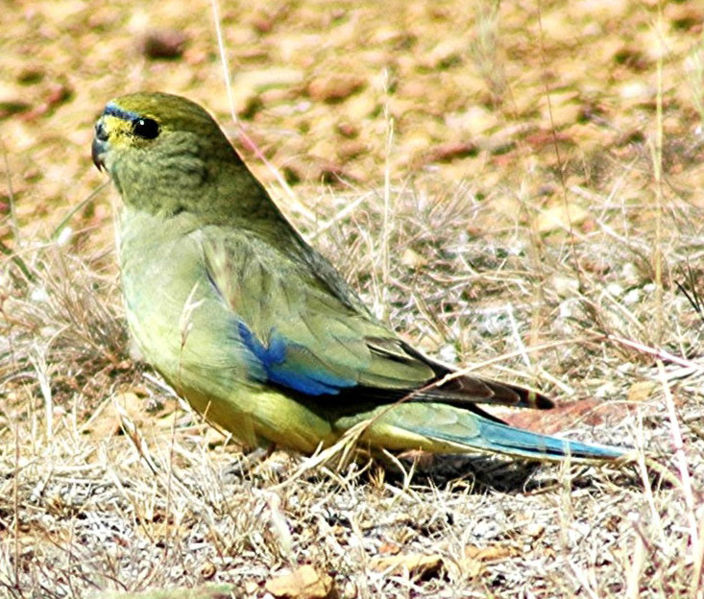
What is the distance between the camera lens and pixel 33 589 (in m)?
3.54

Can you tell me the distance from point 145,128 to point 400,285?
3.81 feet

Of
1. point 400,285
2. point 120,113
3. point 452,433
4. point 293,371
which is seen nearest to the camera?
point 452,433

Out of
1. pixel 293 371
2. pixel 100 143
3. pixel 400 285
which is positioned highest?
pixel 100 143

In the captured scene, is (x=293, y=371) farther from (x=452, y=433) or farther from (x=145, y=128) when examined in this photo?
(x=145, y=128)

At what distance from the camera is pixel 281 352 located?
4477 millimetres

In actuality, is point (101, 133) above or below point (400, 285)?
above

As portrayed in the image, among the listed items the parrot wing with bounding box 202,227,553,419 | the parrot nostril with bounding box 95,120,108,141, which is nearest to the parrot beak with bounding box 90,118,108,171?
the parrot nostril with bounding box 95,120,108,141

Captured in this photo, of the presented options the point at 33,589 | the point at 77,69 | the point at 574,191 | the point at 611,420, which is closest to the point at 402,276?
the point at 574,191

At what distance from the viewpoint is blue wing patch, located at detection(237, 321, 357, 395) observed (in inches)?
175

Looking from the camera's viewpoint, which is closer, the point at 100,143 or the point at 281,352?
→ the point at 281,352

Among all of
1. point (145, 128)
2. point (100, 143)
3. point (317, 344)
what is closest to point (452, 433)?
point (317, 344)

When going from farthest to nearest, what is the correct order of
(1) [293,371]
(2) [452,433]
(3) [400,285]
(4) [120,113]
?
1. (3) [400,285]
2. (4) [120,113]
3. (1) [293,371]
4. (2) [452,433]

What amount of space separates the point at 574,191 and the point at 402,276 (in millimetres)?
1000

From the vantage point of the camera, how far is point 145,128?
498 cm
